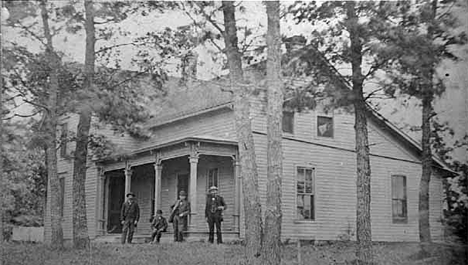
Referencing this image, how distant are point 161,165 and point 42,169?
633mm

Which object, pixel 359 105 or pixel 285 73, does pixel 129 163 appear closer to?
pixel 285 73

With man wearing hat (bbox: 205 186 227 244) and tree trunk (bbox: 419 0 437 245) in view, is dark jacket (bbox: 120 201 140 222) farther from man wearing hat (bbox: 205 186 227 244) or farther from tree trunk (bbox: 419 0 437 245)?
tree trunk (bbox: 419 0 437 245)

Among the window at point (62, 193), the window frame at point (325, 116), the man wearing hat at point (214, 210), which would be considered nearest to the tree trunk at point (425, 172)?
the window frame at point (325, 116)

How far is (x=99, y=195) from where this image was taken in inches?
156

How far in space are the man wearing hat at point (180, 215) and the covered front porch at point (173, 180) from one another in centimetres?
3

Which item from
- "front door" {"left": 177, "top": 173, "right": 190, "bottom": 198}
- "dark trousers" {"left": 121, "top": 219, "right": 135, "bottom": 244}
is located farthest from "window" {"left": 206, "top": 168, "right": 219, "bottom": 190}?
"dark trousers" {"left": 121, "top": 219, "right": 135, "bottom": 244}

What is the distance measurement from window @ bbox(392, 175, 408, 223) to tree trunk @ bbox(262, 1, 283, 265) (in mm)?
671

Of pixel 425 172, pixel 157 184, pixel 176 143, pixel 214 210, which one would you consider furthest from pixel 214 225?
pixel 425 172

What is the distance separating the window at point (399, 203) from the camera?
4.25 m

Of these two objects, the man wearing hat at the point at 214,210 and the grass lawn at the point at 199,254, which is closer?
the grass lawn at the point at 199,254

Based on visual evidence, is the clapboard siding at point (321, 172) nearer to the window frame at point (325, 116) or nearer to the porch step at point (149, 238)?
the window frame at point (325, 116)

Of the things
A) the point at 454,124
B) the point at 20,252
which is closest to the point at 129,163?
the point at 20,252

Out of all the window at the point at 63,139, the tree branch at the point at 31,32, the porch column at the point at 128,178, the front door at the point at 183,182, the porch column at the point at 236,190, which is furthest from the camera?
the porch column at the point at 236,190

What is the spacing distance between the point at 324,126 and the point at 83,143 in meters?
1.40
